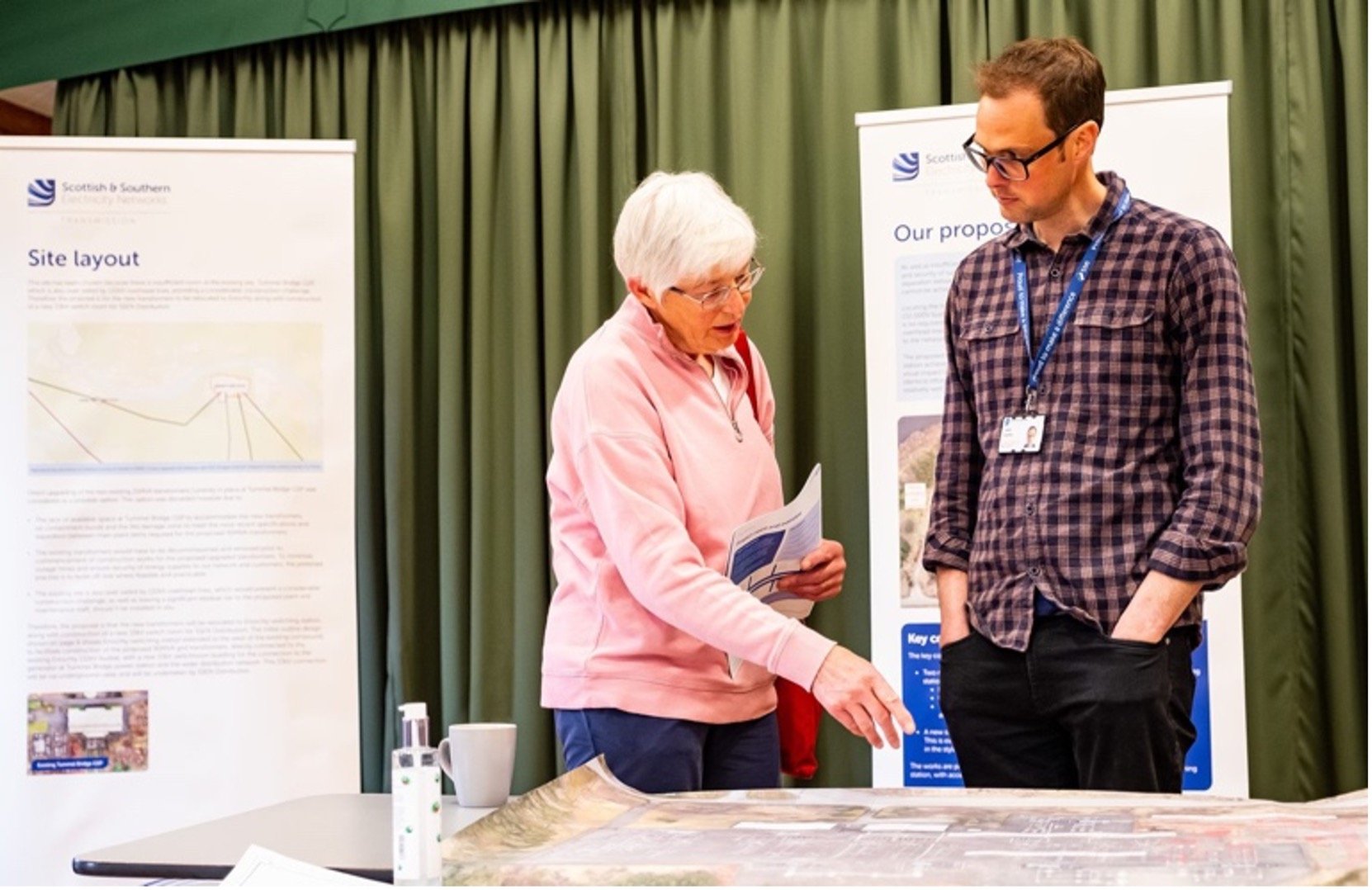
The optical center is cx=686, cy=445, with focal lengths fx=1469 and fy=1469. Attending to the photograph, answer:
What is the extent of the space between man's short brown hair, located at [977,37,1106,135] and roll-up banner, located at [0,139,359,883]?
202 cm

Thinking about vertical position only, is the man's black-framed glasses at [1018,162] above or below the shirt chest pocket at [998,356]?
above

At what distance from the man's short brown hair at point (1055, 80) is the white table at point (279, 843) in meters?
1.18

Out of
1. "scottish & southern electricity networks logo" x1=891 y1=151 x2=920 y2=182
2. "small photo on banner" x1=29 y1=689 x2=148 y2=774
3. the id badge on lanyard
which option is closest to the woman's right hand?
the id badge on lanyard

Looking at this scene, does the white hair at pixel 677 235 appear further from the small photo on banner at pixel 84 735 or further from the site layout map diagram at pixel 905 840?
the small photo on banner at pixel 84 735

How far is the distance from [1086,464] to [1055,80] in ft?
1.71

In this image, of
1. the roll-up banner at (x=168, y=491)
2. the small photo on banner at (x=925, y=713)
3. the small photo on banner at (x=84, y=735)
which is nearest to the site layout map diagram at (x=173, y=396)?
the roll-up banner at (x=168, y=491)

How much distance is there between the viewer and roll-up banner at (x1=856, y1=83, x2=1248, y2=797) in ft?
10.3

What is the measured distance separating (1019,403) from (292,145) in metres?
2.24

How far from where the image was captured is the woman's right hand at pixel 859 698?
5.63ft

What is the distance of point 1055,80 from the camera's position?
1.98 m

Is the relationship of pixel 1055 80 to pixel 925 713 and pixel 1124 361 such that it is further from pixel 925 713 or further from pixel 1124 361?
pixel 925 713

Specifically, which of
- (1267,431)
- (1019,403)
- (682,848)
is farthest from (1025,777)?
(1267,431)

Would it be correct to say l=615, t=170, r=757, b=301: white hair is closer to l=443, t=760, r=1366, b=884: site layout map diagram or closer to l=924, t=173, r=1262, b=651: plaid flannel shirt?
l=924, t=173, r=1262, b=651: plaid flannel shirt

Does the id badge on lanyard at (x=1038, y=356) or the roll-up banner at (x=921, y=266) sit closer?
the id badge on lanyard at (x=1038, y=356)
